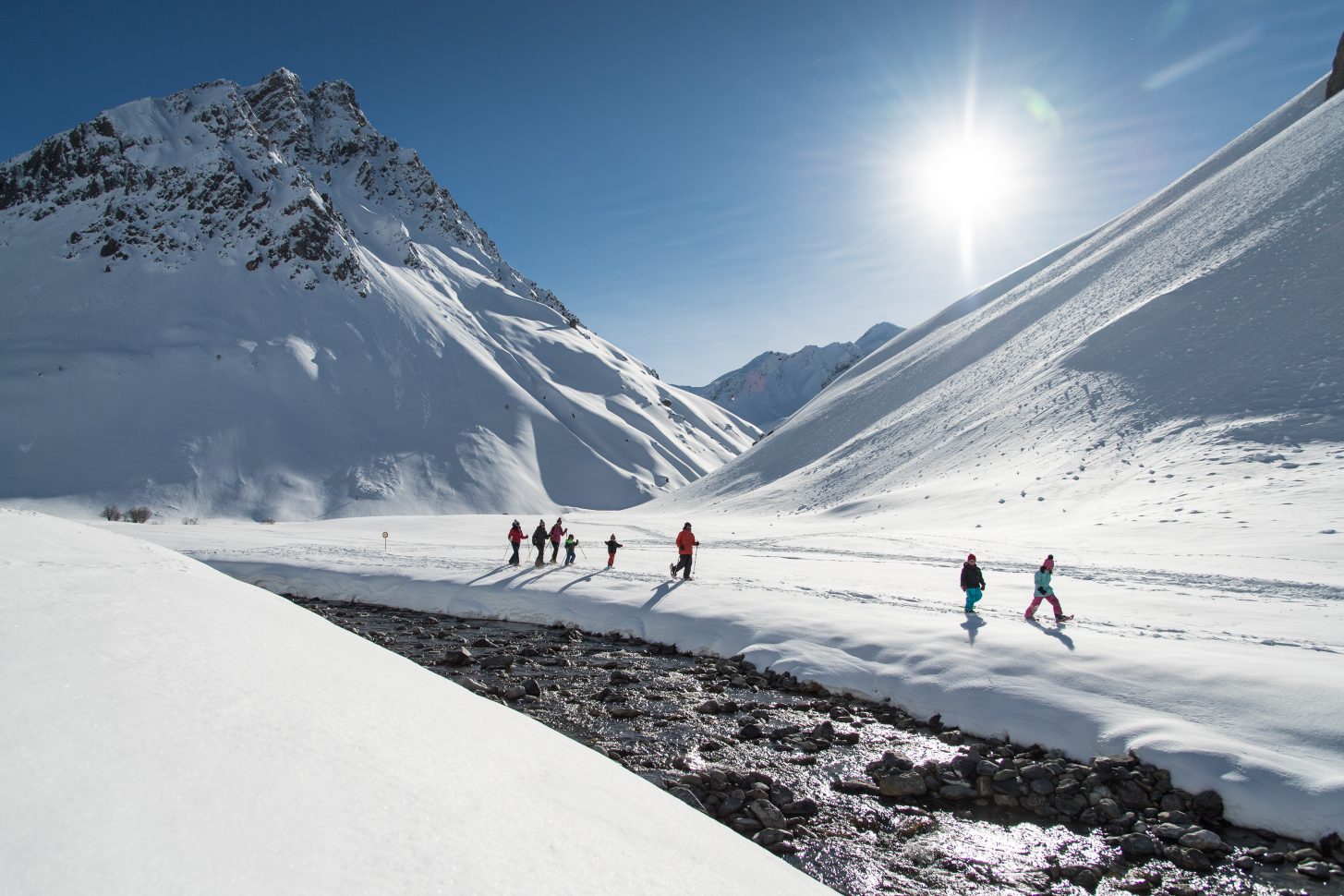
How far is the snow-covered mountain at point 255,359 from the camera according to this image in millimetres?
67312

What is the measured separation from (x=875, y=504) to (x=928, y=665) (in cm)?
3272

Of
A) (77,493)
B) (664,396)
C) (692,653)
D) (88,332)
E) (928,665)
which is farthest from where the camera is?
(664,396)

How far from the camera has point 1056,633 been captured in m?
13.0

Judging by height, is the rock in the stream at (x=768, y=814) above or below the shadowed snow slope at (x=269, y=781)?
below

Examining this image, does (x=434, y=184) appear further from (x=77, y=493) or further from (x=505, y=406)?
(x=77, y=493)

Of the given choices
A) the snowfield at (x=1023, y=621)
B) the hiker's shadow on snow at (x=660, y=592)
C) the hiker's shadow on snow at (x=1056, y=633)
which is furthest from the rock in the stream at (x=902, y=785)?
the hiker's shadow on snow at (x=660, y=592)

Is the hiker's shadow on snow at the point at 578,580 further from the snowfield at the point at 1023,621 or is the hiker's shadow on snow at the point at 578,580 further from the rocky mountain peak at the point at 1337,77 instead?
the rocky mountain peak at the point at 1337,77

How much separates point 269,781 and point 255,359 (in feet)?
312

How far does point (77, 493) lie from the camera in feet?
192

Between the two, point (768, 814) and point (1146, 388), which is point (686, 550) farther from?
point (1146, 388)

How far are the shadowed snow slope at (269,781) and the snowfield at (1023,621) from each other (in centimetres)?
672

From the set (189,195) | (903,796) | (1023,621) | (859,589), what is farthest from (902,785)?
(189,195)

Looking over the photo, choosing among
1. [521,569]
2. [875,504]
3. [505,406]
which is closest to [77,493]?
[505,406]

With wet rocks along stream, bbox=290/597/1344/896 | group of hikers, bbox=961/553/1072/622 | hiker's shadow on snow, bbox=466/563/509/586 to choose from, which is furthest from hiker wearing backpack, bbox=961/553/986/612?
hiker's shadow on snow, bbox=466/563/509/586
